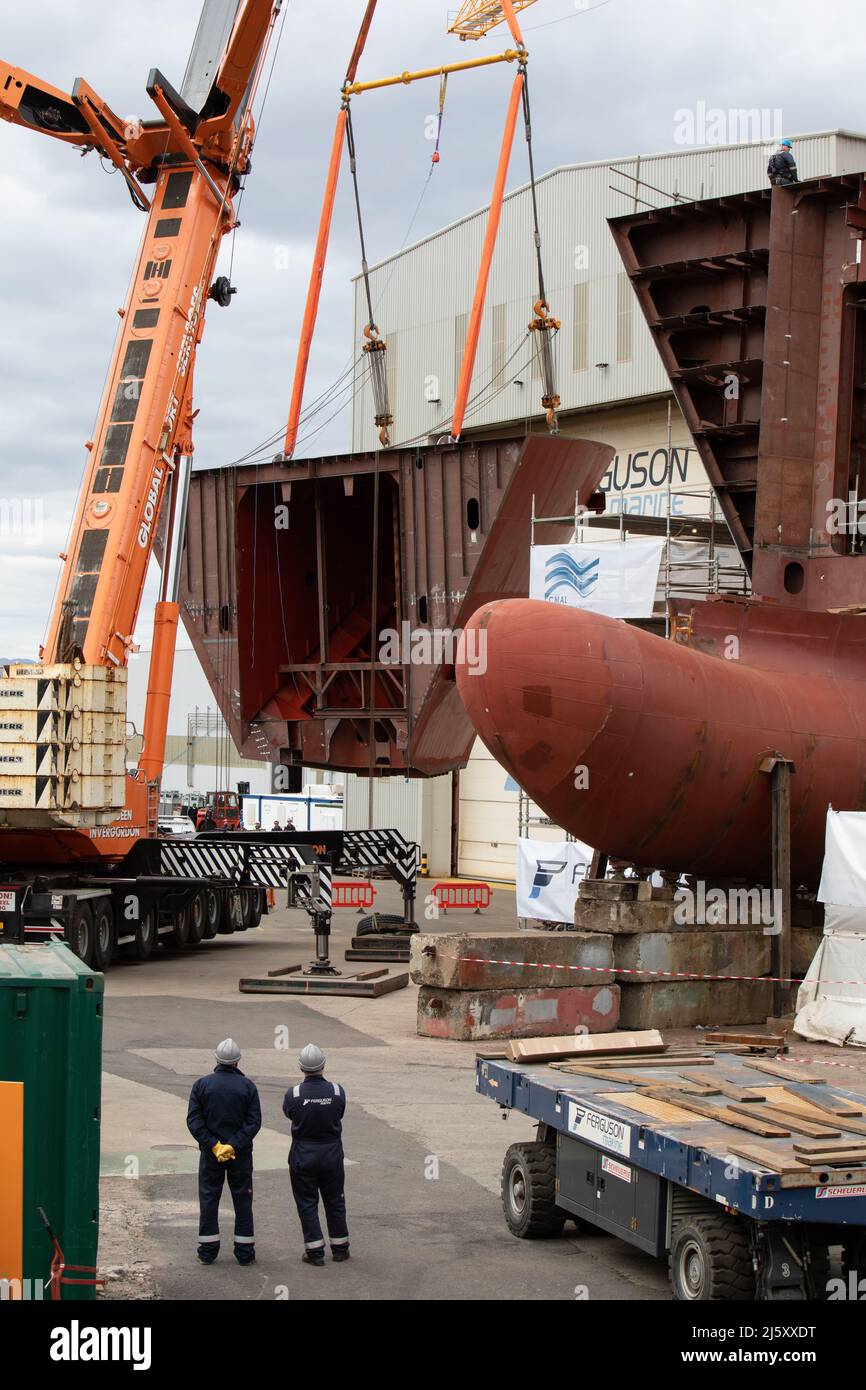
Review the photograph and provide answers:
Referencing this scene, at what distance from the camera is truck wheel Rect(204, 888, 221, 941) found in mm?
22520

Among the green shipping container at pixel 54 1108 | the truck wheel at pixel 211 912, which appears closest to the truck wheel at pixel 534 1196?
the green shipping container at pixel 54 1108

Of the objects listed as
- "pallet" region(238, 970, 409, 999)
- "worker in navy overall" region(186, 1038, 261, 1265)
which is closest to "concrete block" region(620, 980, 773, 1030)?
"pallet" region(238, 970, 409, 999)

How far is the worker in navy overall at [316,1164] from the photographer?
7.78m

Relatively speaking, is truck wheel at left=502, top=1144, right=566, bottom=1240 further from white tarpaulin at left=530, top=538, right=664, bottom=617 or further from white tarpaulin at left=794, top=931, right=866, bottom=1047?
white tarpaulin at left=530, top=538, right=664, bottom=617

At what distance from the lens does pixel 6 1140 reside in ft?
20.2

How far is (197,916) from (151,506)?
6.74 metres

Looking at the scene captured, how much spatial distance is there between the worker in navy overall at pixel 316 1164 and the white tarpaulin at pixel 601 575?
14.2m

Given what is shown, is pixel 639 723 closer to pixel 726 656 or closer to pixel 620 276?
pixel 726 656

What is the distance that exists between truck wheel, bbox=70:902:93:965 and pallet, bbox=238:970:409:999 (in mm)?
1957

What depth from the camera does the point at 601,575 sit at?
21.6 m

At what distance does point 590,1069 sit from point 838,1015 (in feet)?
22.2

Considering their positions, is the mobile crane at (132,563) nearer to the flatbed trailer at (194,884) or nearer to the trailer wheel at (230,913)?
the flatbed trailer at (194,884)

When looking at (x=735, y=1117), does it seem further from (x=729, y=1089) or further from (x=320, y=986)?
(x=320, y=986)
